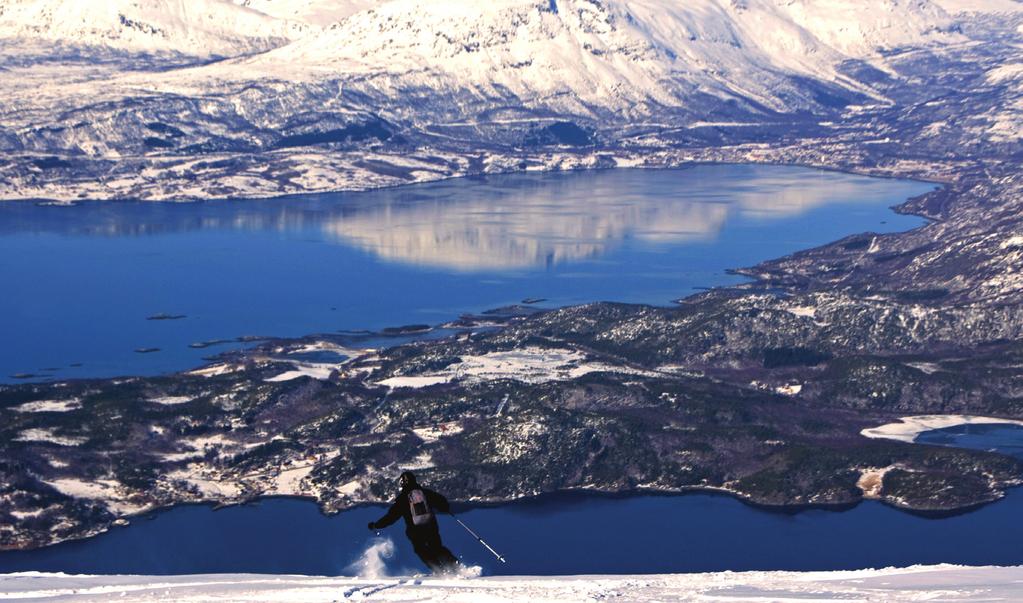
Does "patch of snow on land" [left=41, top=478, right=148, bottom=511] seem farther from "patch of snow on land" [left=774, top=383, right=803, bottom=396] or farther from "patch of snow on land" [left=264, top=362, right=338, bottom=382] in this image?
"patch of snow on land" [left=774, top=383, right=803, bottom=396]

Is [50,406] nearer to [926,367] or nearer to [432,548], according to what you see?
[926,367]

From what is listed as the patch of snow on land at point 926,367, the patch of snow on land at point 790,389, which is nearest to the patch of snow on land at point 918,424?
the patch of snow on land at point 926,367

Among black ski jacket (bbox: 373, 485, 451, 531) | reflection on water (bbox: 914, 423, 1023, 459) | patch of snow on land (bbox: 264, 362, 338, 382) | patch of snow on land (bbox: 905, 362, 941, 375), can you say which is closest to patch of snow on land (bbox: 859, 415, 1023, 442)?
reflection on water (bbox: 914, 423, 1023, 459)

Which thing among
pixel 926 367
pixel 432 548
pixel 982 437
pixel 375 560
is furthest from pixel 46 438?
pixel 432 548

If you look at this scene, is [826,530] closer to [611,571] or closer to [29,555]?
[611,571]

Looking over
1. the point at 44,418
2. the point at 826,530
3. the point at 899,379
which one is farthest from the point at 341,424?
Result: the point at 899,379

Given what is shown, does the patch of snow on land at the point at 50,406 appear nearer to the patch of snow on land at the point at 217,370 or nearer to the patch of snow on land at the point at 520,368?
the patch of snow on land at the point at 217,370
